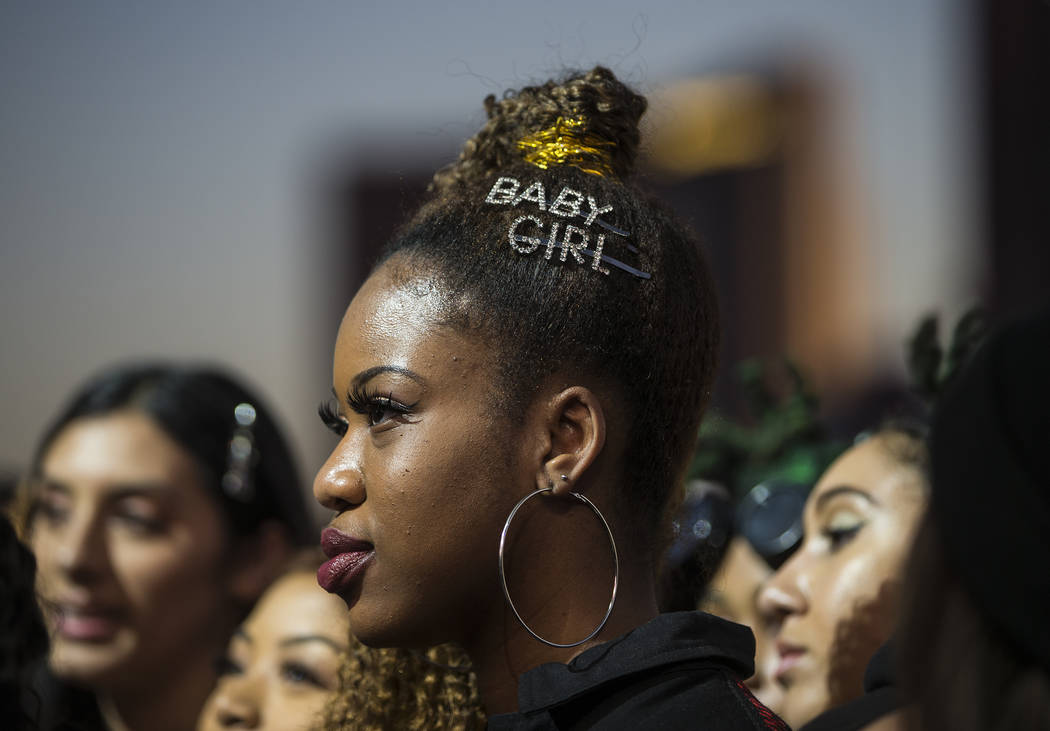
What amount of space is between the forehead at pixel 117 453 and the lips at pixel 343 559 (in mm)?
1780

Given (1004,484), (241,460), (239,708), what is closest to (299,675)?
(239,708)

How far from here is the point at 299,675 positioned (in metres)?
2.61

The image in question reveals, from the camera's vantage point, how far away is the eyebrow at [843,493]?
2575mm

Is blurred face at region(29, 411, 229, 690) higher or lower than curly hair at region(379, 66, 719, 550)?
lower

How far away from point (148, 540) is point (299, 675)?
36.4 inches

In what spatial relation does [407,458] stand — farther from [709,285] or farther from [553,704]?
[709,285]

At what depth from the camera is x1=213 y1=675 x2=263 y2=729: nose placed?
2631 mm

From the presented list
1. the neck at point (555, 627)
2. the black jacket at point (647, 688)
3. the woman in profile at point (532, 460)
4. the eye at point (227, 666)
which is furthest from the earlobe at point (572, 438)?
the eye at point (227, 666)

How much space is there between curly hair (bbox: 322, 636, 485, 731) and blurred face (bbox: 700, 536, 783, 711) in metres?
1.03

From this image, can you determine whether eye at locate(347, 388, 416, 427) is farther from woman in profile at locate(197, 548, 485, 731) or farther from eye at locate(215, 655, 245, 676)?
eye at locate(215, 655, 245, 676)

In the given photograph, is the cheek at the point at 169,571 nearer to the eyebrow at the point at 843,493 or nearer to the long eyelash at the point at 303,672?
the long eyelash at the point at 303,672

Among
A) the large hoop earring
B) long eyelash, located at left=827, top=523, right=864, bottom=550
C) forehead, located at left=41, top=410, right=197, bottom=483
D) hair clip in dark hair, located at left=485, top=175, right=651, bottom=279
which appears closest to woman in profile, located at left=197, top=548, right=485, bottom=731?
the large hoop earring

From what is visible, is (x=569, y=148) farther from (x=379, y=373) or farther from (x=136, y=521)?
(x=136, y=521)

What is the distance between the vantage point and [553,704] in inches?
62.2
